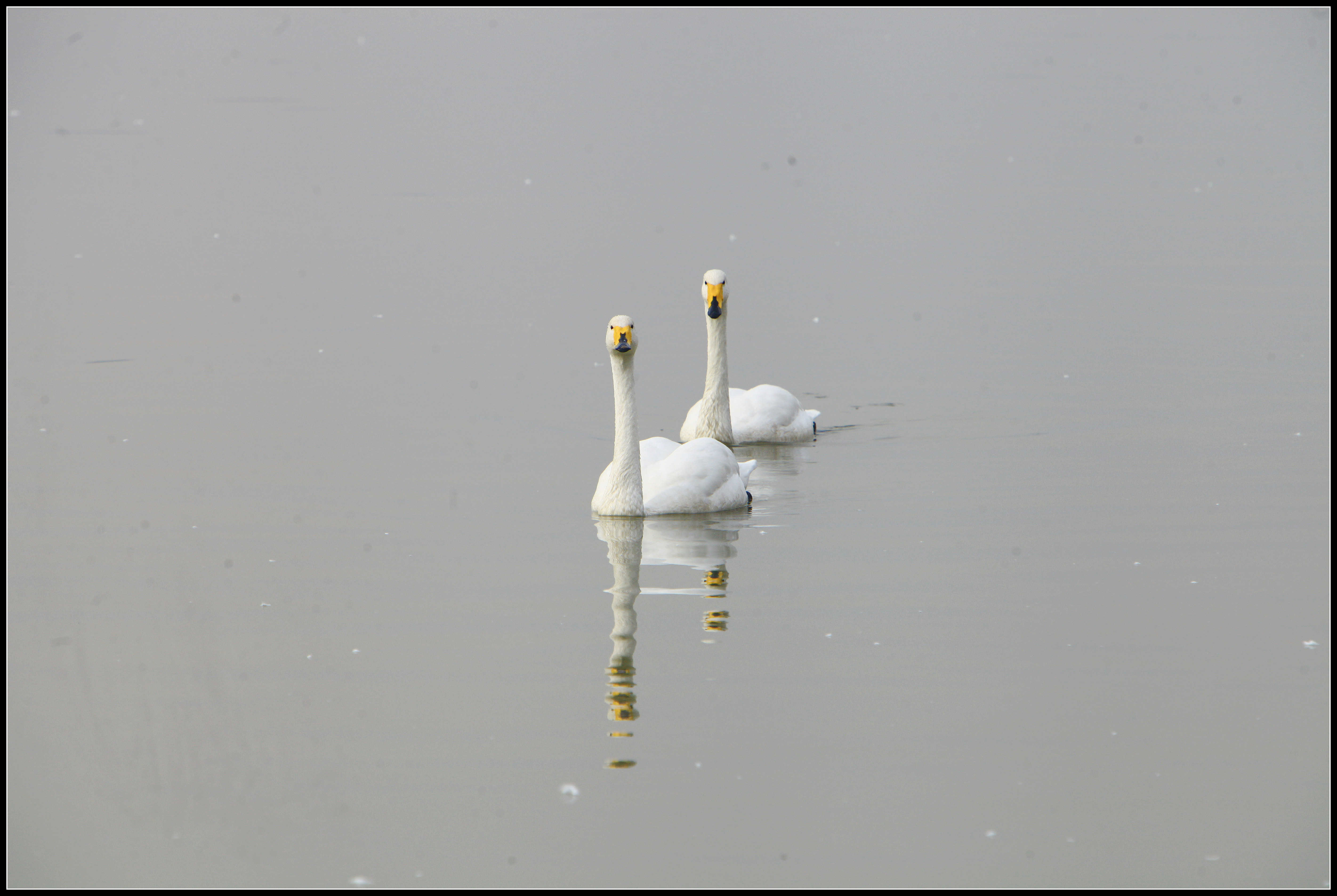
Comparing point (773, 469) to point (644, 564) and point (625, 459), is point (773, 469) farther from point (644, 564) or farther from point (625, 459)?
point (644, 564)

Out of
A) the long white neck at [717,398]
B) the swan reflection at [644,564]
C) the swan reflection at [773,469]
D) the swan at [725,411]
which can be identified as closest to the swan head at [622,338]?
the swan reflection at [644,564]

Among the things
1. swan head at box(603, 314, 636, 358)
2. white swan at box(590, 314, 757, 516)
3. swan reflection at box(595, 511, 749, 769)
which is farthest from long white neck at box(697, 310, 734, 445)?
swan head at box(603, 314, 636, 358)

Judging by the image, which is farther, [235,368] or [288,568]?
[235,368]

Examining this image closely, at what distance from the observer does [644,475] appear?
1281 centimetres

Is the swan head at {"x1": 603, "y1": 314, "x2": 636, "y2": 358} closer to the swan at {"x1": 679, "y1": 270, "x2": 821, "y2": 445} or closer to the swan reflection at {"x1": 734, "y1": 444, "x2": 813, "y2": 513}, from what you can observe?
the swan reflection at {"x1": 734, "y1": 444, "x2": 813, "y2": 513}

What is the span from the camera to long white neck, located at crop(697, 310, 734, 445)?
15.0 m

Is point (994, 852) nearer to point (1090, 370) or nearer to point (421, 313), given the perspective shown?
point (1090, 370)

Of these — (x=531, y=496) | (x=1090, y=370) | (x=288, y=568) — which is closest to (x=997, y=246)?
(x=1090, y=370)

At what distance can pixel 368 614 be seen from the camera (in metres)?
10.2

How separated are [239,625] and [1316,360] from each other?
42.6 feet

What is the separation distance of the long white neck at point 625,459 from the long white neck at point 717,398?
2665 mm

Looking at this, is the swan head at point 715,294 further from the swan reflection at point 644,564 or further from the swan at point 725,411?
the swan reflection at point 644,564

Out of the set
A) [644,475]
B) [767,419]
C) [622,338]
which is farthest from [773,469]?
[622,338]

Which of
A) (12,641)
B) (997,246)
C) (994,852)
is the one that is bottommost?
(994,852)
